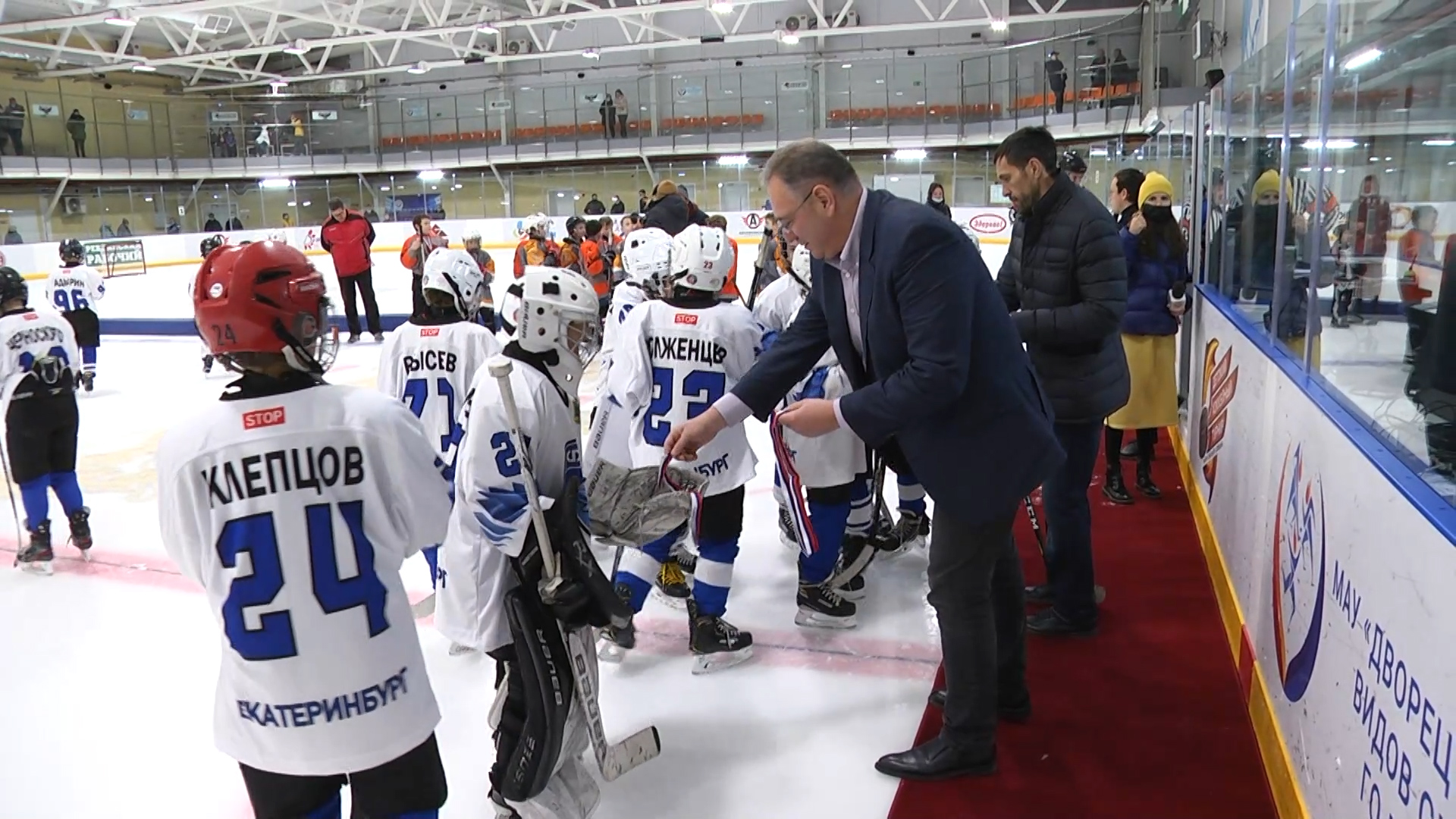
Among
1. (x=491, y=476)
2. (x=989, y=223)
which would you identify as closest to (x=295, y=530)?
(x=491, y=476)

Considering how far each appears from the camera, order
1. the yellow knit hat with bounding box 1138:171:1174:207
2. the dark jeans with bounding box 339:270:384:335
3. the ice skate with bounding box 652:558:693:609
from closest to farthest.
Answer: the ice skate with bounding box 652:558:693:609
the yellow knit hat with bounding box 1138:171:1174:207
the dark jeans with bounding box 339:270:384:335

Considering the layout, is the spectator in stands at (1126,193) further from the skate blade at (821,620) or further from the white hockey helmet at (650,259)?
the skate blade at (821,620)

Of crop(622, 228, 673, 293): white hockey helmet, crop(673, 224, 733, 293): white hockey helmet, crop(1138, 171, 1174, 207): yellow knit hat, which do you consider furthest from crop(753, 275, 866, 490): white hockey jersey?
crop(1138, 171, 1174, 207): yellow knit hat

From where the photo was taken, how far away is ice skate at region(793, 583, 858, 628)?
349cm

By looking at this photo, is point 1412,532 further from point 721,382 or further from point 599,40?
point 599,40

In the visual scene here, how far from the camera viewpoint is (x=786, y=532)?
169 inches

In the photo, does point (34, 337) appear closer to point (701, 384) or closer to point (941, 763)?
point (701, 384)

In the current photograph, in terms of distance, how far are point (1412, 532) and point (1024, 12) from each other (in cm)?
2126

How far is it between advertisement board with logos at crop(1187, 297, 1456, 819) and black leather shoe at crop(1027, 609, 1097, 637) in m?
0.46

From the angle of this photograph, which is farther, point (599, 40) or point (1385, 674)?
point (599, 40)

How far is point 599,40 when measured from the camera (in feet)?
83.9

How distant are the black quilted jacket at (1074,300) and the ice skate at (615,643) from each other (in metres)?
1.49

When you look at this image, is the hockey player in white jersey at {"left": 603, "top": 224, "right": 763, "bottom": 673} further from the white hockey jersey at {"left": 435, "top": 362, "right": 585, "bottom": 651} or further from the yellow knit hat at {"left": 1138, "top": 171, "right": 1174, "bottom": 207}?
the yellow knit hat at {"left": 1138, "top": 171, "right": 1174, "bottom": 207}

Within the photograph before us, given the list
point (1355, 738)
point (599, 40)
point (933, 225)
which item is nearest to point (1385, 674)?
point (1355, 738)
